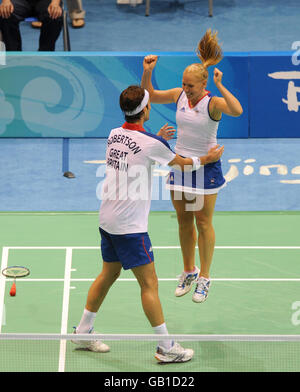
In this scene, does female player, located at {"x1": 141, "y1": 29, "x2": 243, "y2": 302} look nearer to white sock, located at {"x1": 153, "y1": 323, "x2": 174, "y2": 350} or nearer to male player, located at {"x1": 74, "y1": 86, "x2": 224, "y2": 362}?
male player, located at {"x1": 74, "y1": 86, "x2": 224, "y2": 362}

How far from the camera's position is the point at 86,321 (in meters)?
6.60

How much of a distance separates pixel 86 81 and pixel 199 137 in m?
4.65

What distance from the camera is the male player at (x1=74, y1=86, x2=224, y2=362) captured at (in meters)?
6.15

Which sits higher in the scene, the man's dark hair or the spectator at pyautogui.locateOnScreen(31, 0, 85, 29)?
the spectator at pyautogui.locateOnScreen(31, 0, 85, 29)

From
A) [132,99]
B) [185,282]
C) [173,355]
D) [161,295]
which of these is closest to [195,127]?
[132,99]

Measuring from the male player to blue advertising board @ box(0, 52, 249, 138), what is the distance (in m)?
5.14

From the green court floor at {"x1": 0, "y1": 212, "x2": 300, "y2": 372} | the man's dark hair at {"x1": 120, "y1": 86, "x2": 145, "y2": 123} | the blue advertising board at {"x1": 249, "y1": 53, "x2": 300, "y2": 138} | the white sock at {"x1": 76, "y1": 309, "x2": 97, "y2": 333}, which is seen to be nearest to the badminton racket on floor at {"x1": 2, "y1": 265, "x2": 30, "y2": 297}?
the green court floor at {"x1": 0, "y1": 212, "x2": 300, "y2": 372}

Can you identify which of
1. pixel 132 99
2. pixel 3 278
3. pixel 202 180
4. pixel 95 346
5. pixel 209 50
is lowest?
pixel 95 346

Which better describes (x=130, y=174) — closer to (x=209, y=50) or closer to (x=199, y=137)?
(x=199, y=137)

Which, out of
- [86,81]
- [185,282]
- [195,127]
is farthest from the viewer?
[86,81]

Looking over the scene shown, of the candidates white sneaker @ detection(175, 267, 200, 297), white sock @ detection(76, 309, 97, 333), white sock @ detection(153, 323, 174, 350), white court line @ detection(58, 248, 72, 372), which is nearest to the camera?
white sock @ detection(153, 323, 174, 350)
